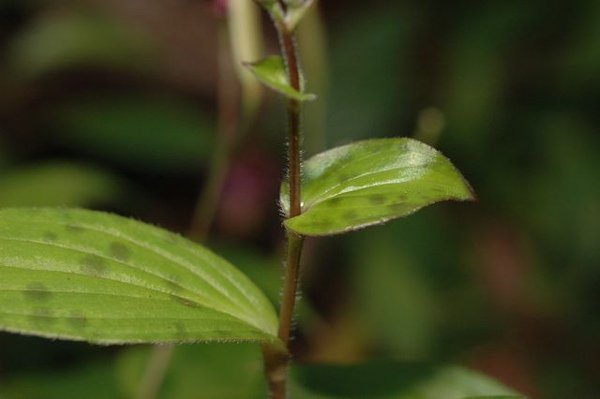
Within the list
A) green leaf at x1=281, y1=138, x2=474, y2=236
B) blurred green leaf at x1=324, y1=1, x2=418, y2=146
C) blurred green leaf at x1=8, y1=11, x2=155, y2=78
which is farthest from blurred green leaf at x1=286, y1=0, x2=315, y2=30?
blurred green leaf at x1=8, y1=11, x2=155, y2=78

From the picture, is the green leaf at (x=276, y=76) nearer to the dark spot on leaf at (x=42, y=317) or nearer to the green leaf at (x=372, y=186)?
the green leaf at (x=372, y=186)

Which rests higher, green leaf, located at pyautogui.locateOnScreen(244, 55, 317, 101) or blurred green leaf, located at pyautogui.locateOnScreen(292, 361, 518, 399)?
green leaf, located at pyautogui.locateOnScreen(244, 55, 317, 101)

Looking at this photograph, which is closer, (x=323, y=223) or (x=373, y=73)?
(x=323, y=223)

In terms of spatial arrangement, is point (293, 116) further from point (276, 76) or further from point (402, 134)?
point (402, 134)

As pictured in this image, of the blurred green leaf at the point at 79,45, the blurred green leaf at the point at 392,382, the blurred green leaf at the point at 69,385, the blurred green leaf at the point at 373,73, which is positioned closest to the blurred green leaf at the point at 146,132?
the blurred green leaf at the point at 79,45

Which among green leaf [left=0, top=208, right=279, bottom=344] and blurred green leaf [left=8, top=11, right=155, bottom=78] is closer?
green leaf [left=0, top=208, right=279, bottom=344]

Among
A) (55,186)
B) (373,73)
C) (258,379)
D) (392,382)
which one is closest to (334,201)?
(392,382)

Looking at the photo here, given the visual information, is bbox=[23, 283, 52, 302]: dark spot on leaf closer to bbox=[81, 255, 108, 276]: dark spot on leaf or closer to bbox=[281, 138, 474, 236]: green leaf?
bbox=[81, 255, 108, 276]: dark spot on leaf
